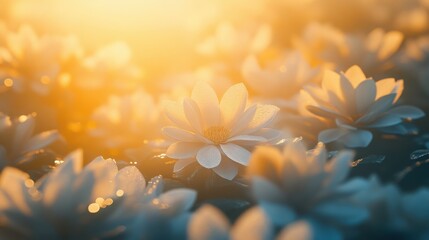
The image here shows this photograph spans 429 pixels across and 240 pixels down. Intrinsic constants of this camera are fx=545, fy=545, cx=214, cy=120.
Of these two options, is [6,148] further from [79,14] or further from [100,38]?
[79,14]

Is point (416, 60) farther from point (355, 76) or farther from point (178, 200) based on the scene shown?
point (178, 200)

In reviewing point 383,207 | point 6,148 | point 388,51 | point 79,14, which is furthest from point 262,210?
point 79,14

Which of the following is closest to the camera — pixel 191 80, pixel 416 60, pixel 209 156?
pixel 209 156

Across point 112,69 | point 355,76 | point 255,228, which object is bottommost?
point 255,228

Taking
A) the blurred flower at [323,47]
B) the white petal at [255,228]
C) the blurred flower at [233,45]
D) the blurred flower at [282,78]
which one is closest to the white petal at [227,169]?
the white petal at [255,228]

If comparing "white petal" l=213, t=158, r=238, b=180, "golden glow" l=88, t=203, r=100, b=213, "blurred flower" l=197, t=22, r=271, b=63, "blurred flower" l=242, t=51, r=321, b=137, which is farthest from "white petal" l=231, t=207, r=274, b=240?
"blurred flower" l=197, t=22, r=271, b=63

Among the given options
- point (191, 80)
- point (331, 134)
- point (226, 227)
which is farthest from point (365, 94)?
point (191, 80)
